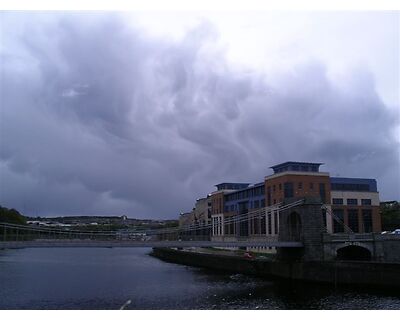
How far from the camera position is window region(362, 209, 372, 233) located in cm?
6191

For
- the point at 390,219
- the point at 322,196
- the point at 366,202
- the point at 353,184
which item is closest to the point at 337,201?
the point at 322,196

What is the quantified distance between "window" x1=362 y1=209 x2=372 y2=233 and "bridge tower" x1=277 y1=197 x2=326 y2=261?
75.4ft

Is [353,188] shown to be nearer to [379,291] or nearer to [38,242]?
[379,291]

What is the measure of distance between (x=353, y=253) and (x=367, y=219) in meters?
20.7

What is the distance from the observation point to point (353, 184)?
65375 millimetres

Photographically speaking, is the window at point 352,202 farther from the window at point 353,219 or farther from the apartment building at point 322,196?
the window at point 353,219

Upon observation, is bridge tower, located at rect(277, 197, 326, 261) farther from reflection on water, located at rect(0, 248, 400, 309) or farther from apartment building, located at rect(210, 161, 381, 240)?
apartment building, located at rect(210, 161, 381, 240)

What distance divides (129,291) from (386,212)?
57223 millimetres

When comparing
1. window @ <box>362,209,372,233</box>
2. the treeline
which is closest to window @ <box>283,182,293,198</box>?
window @ <box>362,209,372,233</box>

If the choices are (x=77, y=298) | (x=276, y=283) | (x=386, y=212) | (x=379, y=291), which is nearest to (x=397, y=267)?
(x=379, y=291)

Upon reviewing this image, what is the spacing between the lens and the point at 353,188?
6500 centimetres

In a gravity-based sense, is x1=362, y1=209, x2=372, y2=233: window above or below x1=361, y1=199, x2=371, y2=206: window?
below

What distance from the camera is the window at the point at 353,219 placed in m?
61.3

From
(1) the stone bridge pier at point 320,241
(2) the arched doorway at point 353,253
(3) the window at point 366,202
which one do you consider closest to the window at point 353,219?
(3) the window at point 366,202
